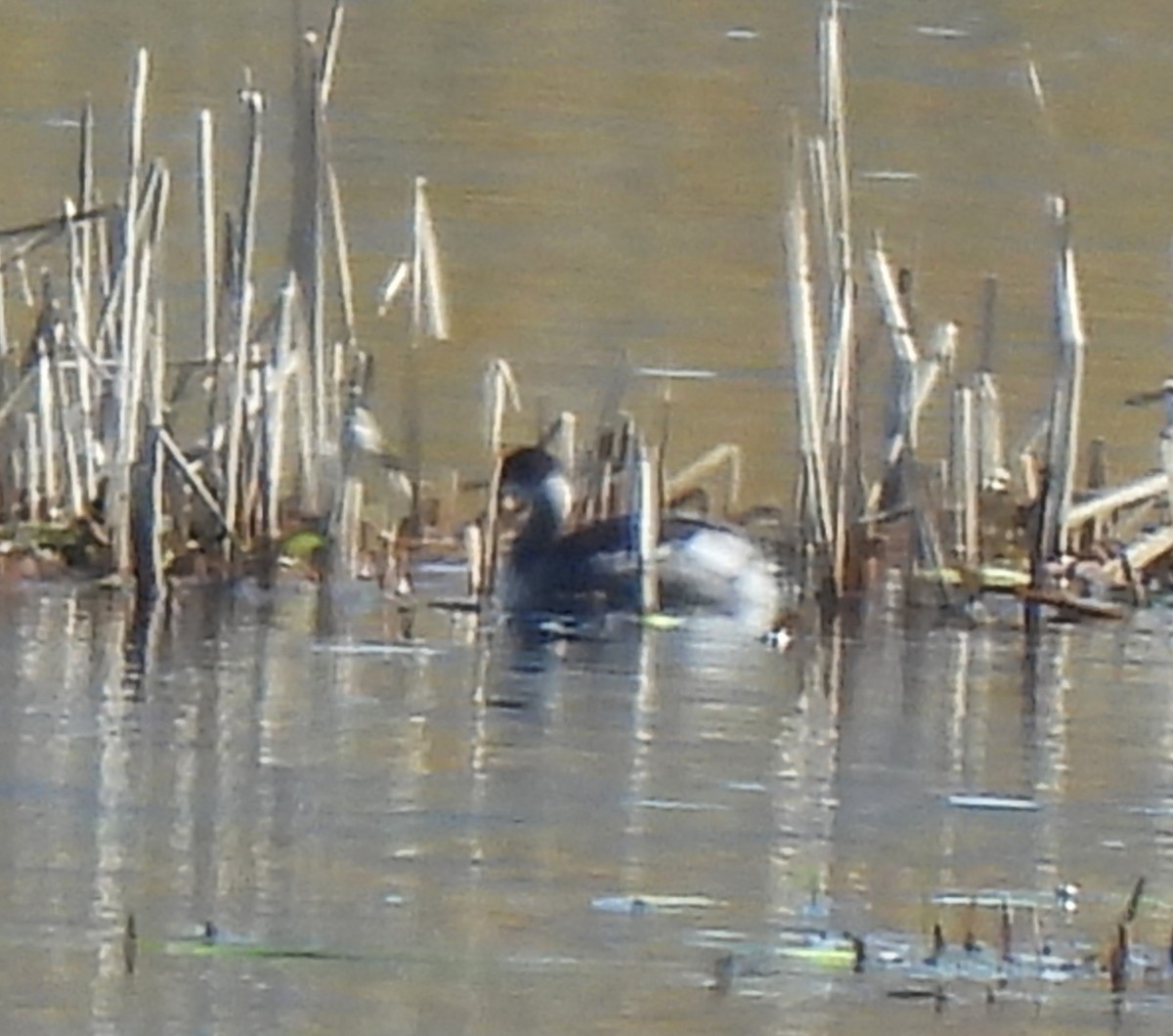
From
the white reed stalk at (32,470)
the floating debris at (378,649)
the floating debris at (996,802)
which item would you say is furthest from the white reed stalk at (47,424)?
the floating debris at (996,802)

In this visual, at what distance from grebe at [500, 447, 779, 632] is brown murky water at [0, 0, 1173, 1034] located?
0.58 ft

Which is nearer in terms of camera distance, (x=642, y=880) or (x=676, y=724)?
(x=642, y=880)

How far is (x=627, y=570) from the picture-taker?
39.7 feet

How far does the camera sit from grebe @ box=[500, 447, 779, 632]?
39.4 feet

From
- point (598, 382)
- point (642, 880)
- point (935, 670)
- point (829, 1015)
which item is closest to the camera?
point (829, 1015)

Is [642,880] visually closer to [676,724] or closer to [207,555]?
[676,724]

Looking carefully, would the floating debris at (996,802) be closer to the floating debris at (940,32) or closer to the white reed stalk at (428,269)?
the white reed stalk at (428,269)

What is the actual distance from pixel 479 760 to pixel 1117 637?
7.96ft

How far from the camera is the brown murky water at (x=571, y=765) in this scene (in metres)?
7.97

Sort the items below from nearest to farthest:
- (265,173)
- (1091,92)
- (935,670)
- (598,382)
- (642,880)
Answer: (642,880), (935,670), (598,382), (265,173), (1091,92)

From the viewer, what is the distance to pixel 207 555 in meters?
12.0

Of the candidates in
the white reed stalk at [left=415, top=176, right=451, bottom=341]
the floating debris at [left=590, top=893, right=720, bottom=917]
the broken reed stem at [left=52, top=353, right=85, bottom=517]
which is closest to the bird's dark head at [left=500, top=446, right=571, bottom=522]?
the white reed stalk at [left=415, top=176, right=451, bottom=341]

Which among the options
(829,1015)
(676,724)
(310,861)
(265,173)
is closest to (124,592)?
(676,724)

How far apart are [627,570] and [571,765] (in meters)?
2.17
